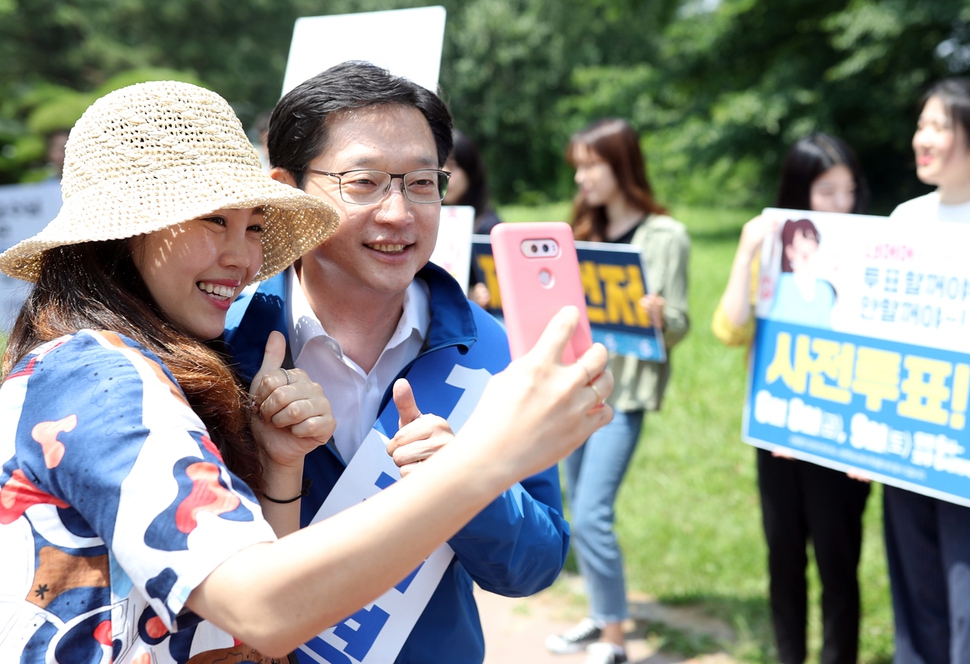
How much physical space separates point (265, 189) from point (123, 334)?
32 centimetres

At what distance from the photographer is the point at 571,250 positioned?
1251 millimetres

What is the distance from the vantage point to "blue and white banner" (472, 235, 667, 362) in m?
3.59

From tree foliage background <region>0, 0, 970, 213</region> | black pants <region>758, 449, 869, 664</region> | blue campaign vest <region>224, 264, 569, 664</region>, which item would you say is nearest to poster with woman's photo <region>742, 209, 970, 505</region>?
black pants <region>758, 449, 869, 664</region>

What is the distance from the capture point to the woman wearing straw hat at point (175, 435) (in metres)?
0.94

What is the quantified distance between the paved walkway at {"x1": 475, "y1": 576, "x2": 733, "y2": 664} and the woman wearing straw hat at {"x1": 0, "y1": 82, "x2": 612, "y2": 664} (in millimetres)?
2724

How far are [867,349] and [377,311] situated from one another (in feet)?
6.05

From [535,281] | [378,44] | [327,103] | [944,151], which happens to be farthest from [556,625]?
[535,281]

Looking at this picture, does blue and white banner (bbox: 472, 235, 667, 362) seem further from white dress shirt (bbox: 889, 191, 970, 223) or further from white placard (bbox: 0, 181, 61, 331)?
white placard (bbox: 0, 181, 61, 331)

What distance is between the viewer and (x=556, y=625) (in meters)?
4.05

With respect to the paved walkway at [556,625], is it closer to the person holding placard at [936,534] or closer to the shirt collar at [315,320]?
the person holding placard at [936,534]

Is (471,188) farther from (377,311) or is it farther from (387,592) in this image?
(387,592)

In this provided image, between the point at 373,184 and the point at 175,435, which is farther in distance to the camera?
the point at 373,184

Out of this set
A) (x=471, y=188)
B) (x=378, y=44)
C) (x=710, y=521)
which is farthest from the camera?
(x=710, y=521)

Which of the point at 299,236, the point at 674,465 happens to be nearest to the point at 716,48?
the point at 674,465
